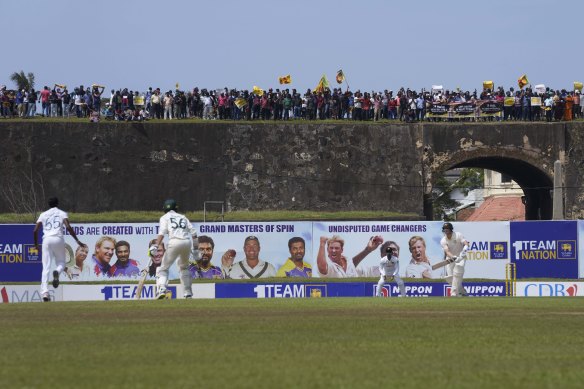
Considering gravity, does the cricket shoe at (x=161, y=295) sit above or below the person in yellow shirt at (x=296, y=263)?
above

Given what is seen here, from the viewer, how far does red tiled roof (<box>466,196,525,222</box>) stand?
8075 centimetres

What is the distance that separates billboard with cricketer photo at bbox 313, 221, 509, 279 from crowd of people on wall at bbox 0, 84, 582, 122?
1525cm

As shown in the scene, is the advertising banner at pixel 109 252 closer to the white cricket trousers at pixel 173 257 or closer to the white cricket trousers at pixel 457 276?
the white cricket trousers at pixel 457 276

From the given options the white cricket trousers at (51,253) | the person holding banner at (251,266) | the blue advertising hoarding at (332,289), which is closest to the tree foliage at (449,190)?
the person holding banner at (251,266)

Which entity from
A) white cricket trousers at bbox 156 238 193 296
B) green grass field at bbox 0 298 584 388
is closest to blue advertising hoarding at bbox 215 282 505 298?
white cricket trousers at bbox 156 238 193 296

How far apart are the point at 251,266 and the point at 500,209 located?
4662cm

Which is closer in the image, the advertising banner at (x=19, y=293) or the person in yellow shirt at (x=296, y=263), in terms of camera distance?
the advertising banner at (x=19, y=293)

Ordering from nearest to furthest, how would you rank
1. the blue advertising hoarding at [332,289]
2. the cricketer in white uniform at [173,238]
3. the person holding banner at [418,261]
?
1. the cricketer in white uniform at [173,238]
2. the blue advertising hoarding at [332,289]
3. the person holding banner at [418,261]

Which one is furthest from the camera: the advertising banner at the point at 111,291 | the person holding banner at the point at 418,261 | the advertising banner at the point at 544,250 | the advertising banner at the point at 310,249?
the person holding banner at the point at 418,261

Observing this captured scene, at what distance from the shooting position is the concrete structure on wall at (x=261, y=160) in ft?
176

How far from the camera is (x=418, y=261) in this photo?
1619 inches

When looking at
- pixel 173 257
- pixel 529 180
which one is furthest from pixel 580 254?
pixel 173 257

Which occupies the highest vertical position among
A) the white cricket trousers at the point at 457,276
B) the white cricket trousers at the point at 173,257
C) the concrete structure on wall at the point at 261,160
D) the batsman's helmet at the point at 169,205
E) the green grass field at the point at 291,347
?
the concrete structure on wall at the point at 261,160

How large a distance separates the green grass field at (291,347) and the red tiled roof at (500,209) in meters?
65.0
